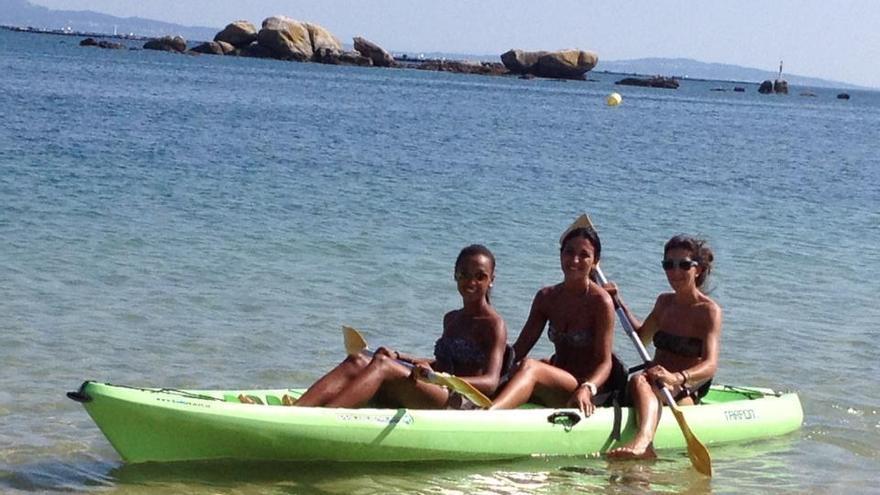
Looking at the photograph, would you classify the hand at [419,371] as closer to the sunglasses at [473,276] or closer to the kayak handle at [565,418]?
the sunglasses at [473,276]

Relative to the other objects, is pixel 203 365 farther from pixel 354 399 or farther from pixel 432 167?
pixel 432 167

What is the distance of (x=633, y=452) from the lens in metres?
6.96

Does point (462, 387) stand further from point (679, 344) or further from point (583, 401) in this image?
point (679, 344)

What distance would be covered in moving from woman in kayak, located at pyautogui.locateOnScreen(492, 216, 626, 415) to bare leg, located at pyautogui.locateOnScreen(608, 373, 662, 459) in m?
0.13

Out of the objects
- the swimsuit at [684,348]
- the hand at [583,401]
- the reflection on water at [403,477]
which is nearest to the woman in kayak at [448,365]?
the reflection on water at [403,477]

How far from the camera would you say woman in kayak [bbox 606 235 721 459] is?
23.5 ft

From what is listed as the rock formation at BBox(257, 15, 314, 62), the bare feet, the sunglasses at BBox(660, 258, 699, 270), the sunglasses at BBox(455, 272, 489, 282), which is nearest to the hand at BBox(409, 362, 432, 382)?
the sunglasses at BBox(455, 272, 489, 282)

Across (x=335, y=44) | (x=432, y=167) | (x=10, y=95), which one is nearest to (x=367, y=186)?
(x=432, y=167)

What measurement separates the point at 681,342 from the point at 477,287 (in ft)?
4.63

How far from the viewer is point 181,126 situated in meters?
29.5

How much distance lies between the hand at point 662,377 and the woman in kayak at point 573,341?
0.17 metres

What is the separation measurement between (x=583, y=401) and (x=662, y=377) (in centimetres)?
49

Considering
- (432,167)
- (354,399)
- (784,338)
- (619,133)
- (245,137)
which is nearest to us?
(354,399)

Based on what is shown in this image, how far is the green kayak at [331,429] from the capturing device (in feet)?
20.3
